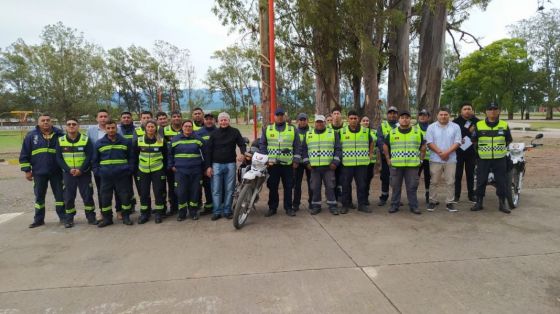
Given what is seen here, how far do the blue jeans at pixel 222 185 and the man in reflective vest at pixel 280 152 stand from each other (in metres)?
0.61

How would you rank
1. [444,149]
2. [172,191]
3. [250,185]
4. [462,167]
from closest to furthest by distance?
1. [250,185]
2. [444,149]
3. [172,191]
4. [462,167]

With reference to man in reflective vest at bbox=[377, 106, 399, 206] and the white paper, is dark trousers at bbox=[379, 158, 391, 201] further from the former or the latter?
the white paper

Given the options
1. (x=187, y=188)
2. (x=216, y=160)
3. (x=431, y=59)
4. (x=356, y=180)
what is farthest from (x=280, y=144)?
(x=431, y=59)

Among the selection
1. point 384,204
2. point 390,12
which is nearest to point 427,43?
point 390,12

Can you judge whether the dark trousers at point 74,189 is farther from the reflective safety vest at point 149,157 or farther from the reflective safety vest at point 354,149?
the reflective safety vest at point 354,149

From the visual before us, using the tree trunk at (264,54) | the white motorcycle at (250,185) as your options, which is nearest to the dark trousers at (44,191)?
the white motorcycle at (250,185)

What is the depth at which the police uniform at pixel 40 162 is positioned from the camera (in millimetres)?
5688

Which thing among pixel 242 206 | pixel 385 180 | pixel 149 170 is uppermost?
pixel 149 170

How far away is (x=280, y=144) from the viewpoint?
19.5ft

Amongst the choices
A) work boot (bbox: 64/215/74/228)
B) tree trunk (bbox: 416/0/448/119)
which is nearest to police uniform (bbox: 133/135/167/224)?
work boot (bbox: 64/215/74/228)

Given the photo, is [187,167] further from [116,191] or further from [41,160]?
[41,160]

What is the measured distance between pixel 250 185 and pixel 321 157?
1270mm

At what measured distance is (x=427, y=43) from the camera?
34.4 feet

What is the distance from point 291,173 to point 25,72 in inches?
1889
